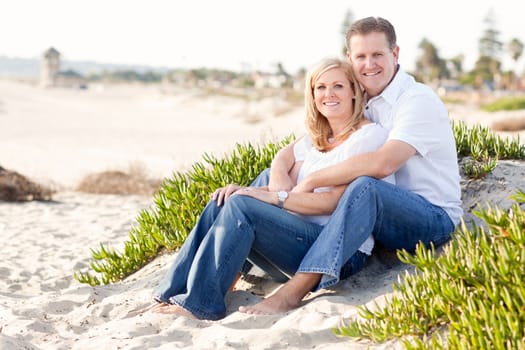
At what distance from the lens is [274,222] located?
4102 mm

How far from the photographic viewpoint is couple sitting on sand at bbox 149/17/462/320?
3.95 meters

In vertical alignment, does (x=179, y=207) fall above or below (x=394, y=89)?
below

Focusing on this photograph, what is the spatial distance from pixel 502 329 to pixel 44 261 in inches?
218

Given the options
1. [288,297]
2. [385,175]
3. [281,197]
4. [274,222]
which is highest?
[385,175]

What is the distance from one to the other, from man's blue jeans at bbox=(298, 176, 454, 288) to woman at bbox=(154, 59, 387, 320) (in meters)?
0.19

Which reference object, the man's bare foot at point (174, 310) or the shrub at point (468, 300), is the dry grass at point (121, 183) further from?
the shrub at point (468, 300)

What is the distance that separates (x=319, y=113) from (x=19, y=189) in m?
7.94

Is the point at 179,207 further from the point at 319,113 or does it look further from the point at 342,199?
the point at 342,199

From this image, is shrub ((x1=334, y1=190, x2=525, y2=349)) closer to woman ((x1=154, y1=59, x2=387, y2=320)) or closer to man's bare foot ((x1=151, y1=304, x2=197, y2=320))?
woman ((x1=154, y1=59, x2=387, y2=320))

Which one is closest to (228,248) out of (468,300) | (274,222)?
(274,222)

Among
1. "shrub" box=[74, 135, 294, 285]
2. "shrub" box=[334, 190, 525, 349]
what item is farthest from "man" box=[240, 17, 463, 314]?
"shrub" box=[74, 135, 294, 285]

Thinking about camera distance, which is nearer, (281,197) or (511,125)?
(281,197)

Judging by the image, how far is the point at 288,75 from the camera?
96.6 m

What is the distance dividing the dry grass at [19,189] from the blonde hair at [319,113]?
7.87 metres
